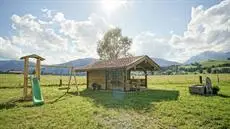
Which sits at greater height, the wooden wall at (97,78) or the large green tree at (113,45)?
the large green tree at (113,45)

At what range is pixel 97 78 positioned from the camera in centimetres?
2558

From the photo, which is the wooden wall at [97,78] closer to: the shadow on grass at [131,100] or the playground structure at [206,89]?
the shadow on grass at [131,100]

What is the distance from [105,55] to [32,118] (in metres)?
39.6

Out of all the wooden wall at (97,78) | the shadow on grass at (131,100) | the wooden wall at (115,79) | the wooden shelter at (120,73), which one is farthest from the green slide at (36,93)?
the wooden wall at (97,78)

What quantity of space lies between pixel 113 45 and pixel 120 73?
86.7 feet

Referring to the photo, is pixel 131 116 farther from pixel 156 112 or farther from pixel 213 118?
pixel 213 118

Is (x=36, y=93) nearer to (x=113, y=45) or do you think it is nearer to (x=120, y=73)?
(x=120, y=73)

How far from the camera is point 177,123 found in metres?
8.02

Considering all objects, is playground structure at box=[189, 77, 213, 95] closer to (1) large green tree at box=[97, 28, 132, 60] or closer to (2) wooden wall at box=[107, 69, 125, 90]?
(2) wooden wall at box=[107, 69, 125, 90]

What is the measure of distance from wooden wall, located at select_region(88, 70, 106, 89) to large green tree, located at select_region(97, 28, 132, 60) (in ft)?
68.9

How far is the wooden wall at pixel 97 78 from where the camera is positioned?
2447cm

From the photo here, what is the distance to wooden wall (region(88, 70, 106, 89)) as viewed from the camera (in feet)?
80.3

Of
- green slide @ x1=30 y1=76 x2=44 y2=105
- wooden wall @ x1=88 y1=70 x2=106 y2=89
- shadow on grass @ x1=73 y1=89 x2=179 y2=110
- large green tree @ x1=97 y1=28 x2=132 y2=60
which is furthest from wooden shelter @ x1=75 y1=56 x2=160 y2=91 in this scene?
large green tree @ x1=97 y1=28 x2=132 y2=60

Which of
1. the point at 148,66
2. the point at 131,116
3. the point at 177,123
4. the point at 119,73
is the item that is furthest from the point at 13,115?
the point at 148,66
